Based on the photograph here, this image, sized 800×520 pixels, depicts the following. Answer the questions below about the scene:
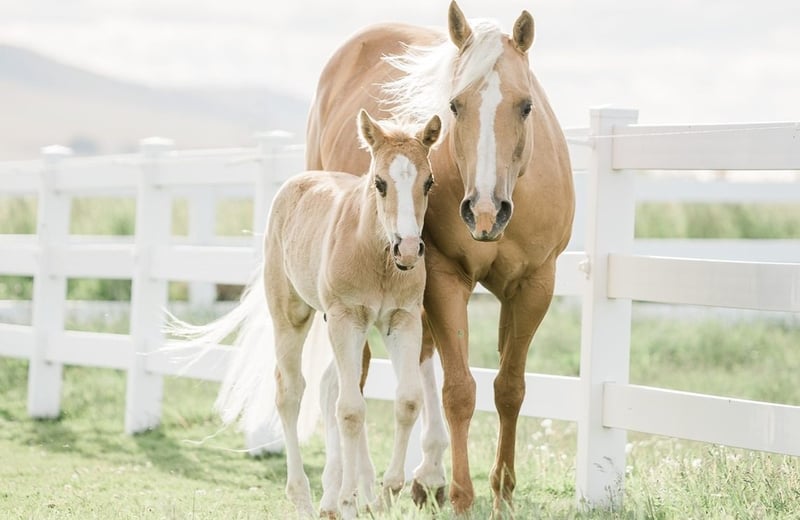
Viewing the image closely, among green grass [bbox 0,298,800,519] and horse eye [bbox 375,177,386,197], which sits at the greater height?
horse eye [bbox 375,177,386,197]

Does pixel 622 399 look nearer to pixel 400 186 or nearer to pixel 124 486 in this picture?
pixel 400 186

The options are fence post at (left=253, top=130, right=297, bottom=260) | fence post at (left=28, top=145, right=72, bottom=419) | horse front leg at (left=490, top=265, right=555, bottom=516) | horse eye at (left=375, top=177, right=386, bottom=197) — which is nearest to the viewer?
horse eye at (left=375, top=177, right=386, bottom=197)

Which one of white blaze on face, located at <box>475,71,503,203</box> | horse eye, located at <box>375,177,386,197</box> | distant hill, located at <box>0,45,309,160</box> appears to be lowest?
horse eye, located at <box>375,177,386,197</box>

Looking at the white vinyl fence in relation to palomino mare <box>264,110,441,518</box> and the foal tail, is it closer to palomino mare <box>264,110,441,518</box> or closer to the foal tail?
the foal tail

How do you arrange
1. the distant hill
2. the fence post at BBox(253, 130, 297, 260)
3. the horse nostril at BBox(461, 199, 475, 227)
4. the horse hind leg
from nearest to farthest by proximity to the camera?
the horse nostril at BBox(461, 199, 475, 227)
the horse hind leg
the fence post at BBox(253, 130, 297, 260)
the distant hill

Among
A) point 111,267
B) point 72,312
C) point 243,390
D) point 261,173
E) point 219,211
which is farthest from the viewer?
point 219,211

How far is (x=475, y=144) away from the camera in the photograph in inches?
177

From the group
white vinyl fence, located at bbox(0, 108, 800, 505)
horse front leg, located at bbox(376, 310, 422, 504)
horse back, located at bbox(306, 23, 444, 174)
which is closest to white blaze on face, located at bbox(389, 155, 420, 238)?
horse front leg, located at bbox(376, 310, 422, 504)

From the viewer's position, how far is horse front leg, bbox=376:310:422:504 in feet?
15.4

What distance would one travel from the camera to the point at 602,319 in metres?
5.82

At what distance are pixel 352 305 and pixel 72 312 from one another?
7.51 meters

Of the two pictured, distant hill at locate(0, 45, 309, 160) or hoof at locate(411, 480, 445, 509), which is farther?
distant hill at locate(0, 45, 309, 160)

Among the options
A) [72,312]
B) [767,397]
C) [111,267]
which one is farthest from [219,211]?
[767,397]

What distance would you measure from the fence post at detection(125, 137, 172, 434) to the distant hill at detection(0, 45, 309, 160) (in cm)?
9560
